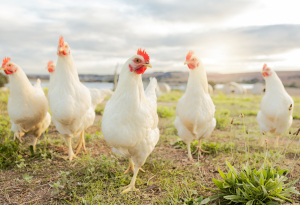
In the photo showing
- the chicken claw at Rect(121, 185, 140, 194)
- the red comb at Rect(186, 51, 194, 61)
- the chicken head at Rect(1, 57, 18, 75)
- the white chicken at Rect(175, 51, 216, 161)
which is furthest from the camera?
the chicken head at Rect(1, 57, 18, 75)

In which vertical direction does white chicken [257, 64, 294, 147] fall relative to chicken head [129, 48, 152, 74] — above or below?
below

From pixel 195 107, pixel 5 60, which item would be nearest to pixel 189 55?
pixel 195 107

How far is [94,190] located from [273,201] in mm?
2047

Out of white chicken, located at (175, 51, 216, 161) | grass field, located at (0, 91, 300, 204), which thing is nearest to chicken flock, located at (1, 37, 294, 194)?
white chicken, located at (175, 51, 216, 161)

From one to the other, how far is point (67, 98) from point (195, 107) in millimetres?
2101

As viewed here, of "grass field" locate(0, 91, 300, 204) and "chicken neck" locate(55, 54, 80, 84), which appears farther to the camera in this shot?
"chicken neck" locate(55, 54, 80, 84)

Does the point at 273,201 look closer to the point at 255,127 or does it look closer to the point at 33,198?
the point at 33,198

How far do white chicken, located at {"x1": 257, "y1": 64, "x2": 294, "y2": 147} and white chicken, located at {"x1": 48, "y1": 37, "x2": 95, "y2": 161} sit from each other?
350cm

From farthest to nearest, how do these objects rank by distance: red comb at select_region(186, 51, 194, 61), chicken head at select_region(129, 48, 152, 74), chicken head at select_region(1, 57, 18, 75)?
chicken head at select_region(1, 57, 18, 75), red comb at select_region(186, 51, 194, 61), chicken head at select_region(129, 48, 152, 74)

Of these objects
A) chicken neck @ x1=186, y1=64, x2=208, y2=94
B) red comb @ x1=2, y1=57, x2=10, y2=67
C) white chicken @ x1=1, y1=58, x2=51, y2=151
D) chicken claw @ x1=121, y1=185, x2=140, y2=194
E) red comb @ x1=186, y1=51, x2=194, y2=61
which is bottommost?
chicken claw @ x1=121, y1=185, x2=140, y2=194

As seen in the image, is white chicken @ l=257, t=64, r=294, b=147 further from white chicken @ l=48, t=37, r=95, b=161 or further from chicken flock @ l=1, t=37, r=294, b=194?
white chicken @ l=48, t=37, r=95, b=161

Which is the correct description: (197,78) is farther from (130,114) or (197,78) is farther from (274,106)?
(274,106)

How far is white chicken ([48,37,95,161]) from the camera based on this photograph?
330cm

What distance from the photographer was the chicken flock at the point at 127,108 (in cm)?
245
